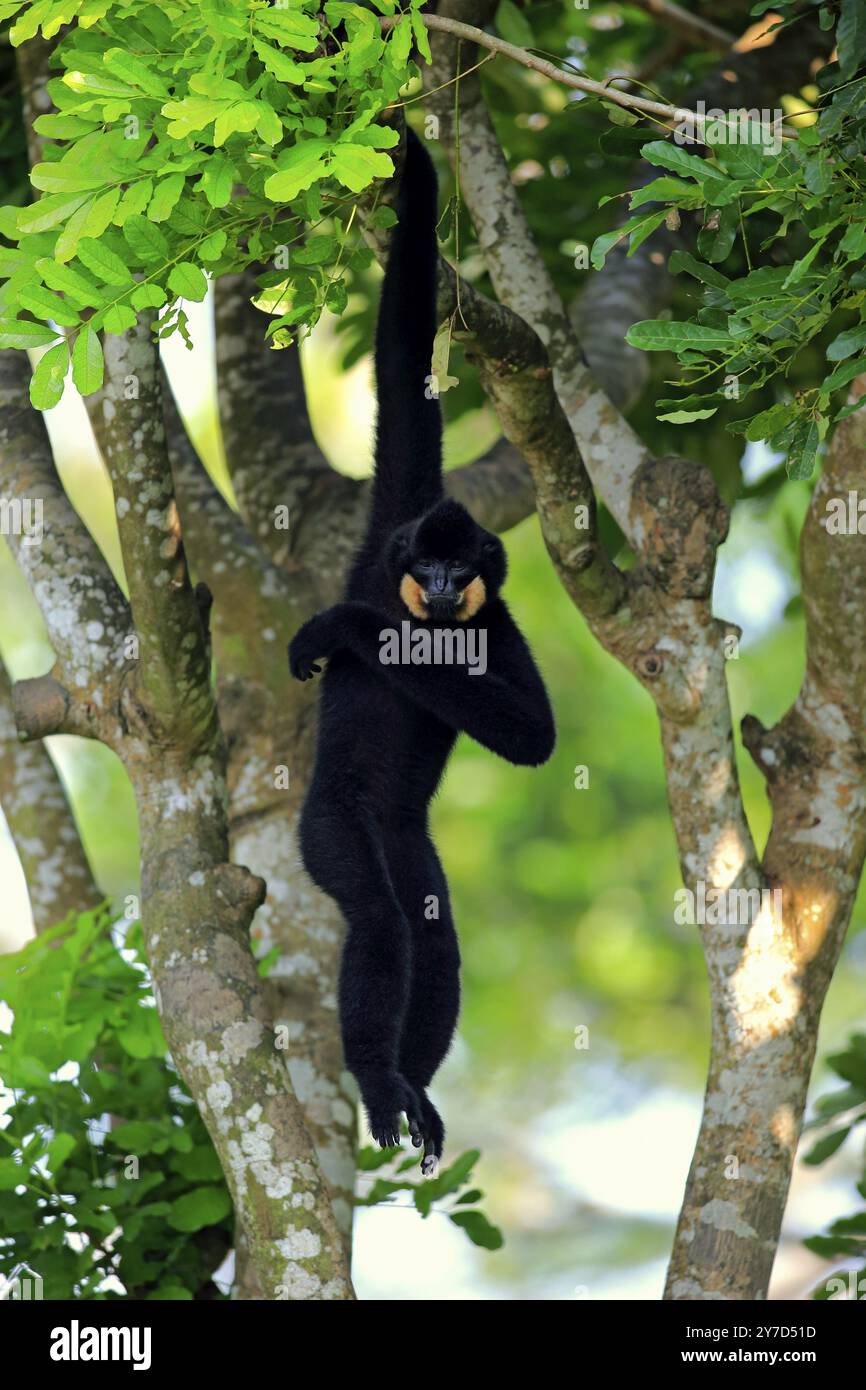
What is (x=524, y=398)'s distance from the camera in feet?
15.6

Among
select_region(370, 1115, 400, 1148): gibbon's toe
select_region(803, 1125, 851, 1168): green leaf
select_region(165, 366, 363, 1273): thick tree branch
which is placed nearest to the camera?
select_region(370, 1115, 400, 1148): gibbon's toe

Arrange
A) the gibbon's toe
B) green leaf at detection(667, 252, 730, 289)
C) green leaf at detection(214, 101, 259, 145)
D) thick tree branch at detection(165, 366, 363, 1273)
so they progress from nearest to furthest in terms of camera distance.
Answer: green leaf at detection(214, 101, 259, 145) → green leaf at detection(667, 252, 730, 289) → the gibbon's toe → thick tree branch at detection(165, 366, 363, 1273)

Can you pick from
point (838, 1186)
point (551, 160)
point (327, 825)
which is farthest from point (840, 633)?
point (838, 1186)

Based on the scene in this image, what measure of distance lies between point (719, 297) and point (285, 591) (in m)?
3.12

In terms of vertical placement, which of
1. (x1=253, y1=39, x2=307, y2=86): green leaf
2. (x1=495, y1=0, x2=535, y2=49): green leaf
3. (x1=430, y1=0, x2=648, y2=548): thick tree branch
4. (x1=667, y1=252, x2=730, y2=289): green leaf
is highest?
(x1=495, y1=0, x2=535, y2=49): green leaf

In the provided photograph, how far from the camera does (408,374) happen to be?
16.5 ft

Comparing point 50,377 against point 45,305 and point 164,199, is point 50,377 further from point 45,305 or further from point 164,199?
point 164,199

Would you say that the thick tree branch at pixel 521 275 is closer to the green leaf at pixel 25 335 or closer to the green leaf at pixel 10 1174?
the green leaf at pixel 25 335

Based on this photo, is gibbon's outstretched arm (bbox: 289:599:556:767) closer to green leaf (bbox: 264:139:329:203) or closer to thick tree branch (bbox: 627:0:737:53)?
green leaf (bbox: 264:139:329:203)

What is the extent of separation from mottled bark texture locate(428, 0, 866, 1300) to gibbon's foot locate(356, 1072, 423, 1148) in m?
1.17

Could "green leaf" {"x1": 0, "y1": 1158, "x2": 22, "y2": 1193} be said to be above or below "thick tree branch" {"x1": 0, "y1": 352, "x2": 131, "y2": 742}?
below

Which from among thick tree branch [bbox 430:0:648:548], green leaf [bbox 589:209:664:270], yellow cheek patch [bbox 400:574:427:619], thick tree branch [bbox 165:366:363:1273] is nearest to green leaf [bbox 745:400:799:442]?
green leaf [bbox 589:209:664:270]

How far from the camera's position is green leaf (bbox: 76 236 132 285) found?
3.70m

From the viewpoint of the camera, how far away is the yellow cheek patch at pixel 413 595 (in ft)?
15.7
